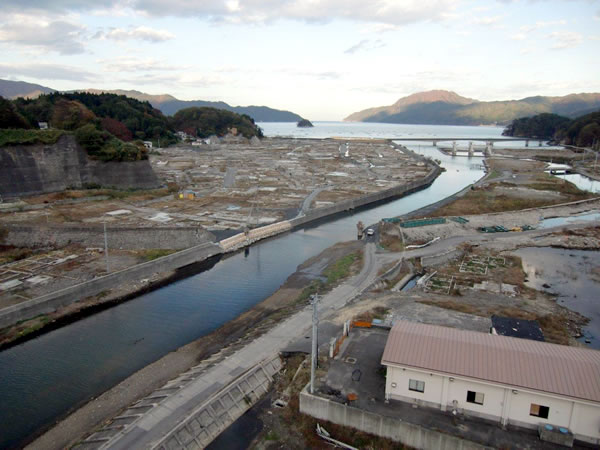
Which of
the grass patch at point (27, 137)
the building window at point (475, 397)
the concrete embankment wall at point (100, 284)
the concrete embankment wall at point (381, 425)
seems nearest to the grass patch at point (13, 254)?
the concrete embankment wall at point (100, 284)

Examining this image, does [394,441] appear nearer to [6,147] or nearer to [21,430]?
[21,430]

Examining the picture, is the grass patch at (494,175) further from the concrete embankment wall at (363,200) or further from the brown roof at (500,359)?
the brown roof at (500,359)

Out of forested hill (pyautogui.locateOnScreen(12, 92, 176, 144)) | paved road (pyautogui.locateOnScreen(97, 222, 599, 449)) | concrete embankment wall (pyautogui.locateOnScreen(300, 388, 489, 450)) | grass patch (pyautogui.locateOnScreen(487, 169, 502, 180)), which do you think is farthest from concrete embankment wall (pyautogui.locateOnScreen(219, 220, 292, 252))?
forested hill (pyautogui.locateOnScreen(12, 92, 176, 144))

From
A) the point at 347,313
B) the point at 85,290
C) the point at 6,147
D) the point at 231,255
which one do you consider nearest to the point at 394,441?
the point at 347,313

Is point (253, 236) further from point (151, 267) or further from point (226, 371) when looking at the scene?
point (226, 371)

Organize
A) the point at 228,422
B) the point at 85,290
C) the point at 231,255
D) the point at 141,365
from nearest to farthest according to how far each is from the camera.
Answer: the point at 228,422, the point at 141,365, the point at 85,290, the point at 231,255

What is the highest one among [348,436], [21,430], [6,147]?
[6,147]

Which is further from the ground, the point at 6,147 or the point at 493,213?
the point at 6,147

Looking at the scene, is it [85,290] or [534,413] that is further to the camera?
[85,290]
